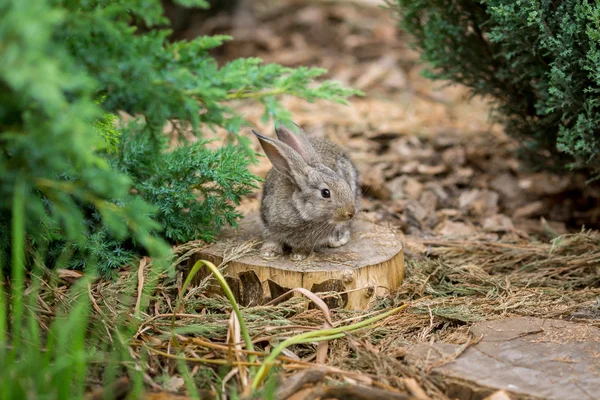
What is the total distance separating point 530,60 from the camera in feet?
15.1

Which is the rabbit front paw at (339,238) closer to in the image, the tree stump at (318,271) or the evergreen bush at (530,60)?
the tree stump at (318,271)

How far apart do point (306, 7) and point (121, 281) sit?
22.7ft

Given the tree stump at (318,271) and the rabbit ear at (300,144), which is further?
the rabbit ear at (300,144)

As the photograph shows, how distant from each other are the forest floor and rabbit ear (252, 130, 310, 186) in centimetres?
79

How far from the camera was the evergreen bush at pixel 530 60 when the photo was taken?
413cm

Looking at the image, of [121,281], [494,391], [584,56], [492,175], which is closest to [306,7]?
[492,175]

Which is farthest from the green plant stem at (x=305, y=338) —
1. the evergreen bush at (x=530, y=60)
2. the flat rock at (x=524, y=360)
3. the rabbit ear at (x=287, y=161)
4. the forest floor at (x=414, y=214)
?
the evergreen bush at (x=530, y=60)

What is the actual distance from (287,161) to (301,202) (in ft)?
0.92

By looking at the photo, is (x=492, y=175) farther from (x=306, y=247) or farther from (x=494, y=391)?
(x=494, y=391)

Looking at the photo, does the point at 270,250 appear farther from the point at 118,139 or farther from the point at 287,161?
the point at 118,139

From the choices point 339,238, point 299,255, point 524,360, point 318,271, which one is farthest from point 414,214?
point 524,360

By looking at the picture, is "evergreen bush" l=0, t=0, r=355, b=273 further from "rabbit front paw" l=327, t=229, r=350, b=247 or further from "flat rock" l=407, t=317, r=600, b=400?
"flat rock" l=407, t=317, r=600, b=400

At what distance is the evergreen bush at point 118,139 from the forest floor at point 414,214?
0.44 m

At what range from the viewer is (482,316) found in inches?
150
